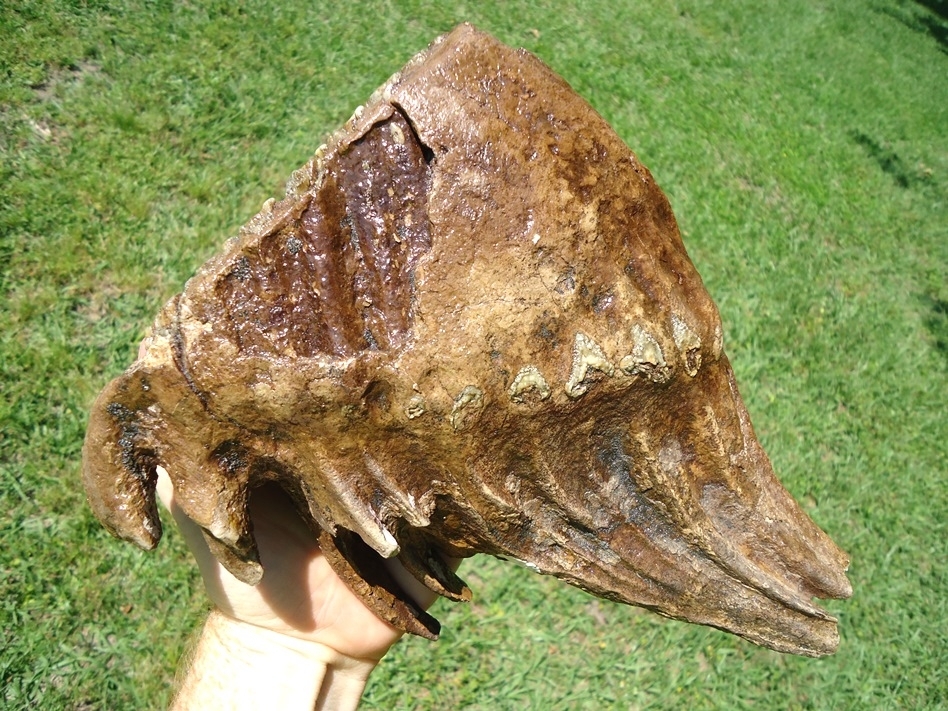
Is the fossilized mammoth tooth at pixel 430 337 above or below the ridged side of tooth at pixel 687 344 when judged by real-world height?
above

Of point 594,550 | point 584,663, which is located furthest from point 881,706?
point 594,550

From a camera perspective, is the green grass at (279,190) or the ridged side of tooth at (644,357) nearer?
the ridged side of tooth at (644,357)

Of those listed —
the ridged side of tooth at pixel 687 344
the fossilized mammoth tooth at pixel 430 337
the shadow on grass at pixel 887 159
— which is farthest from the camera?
the shadow on grass at pixel 887 159

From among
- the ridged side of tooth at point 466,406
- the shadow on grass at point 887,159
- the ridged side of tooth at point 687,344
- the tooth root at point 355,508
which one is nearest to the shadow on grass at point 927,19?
the shadow on grass at point 887,159

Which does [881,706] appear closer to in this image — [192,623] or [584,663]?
[584,663]

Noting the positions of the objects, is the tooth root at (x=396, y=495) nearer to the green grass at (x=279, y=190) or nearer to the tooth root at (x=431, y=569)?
the tooth root at (x=431, y=569)

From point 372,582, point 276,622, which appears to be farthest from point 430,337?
point 276,622

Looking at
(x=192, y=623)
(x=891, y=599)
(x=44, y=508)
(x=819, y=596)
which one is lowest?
(x=891, y=599)
